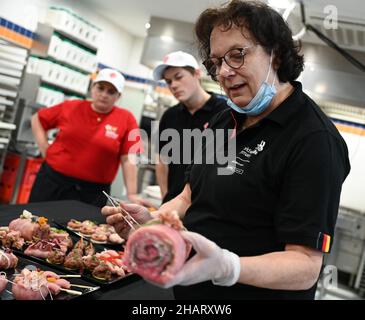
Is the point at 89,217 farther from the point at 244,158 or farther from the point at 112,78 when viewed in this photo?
the point at 244,158

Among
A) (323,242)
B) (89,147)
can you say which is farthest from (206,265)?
(89,147)

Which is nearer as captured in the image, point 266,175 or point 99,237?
point 266,175

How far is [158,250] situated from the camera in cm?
84

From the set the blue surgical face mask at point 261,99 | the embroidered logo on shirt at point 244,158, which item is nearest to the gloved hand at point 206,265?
the embroidered logo on shirt at point 244,158

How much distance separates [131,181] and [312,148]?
2.49 m

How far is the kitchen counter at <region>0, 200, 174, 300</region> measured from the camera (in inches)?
58.9

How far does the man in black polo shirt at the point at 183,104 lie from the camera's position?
112 inches

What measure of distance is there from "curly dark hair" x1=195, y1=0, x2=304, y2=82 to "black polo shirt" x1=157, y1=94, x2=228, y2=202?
150 centimetres

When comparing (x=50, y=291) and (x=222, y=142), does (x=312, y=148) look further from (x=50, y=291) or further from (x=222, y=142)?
(x=50, y=291)

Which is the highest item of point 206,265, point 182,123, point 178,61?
point 178,61

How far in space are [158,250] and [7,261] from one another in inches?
33.6

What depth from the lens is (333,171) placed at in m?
1.10
